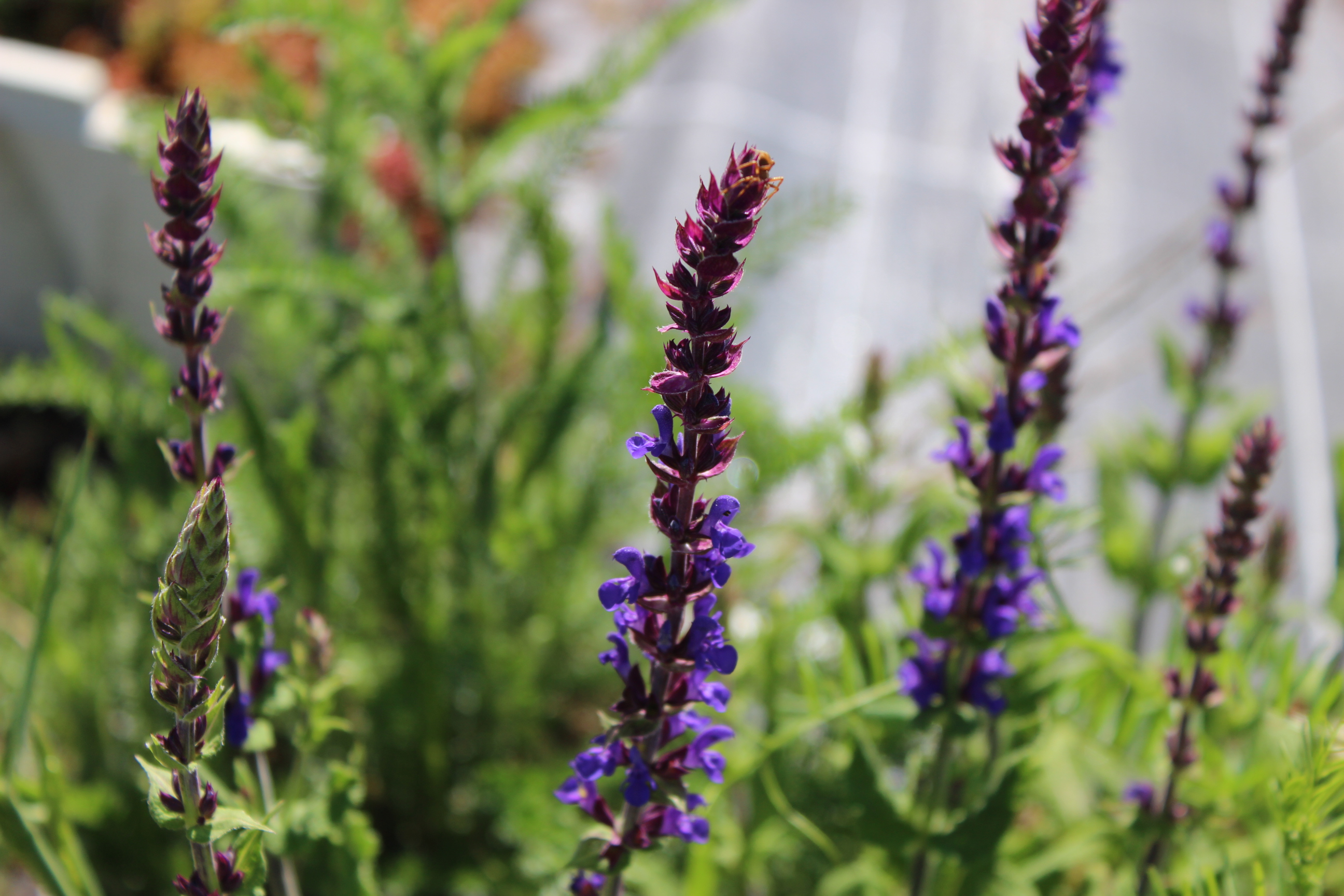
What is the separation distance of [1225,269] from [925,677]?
0.98 m

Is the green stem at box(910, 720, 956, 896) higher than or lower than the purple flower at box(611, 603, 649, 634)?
lower

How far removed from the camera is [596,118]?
1452mm

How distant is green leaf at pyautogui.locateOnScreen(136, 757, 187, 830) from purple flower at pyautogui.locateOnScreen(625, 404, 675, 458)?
1.04 feet

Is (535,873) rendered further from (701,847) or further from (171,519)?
(171,519)

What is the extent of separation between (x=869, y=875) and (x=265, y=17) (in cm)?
124

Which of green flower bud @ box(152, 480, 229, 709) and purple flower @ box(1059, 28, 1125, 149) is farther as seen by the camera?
purple flower @ box(1059, 28, 1125, 149)

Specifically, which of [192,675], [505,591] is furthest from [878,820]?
[505,591]

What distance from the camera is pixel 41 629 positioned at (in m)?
0.89

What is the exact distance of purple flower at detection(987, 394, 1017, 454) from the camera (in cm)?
82

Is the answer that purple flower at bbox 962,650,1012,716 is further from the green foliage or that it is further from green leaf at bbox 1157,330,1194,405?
green leaf at bbox 1157,330,1194,405

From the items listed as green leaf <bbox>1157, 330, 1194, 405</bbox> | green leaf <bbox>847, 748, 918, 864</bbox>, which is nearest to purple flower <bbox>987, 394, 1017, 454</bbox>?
green leaf <bbox>847, 748, 918, 864</bbox>

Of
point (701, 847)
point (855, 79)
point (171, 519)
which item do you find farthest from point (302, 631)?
point (855, 79)

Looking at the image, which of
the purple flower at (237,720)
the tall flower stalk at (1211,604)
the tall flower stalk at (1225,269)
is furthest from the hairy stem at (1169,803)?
the purple flower at (237,720)

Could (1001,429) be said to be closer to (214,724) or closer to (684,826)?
(684,826)
